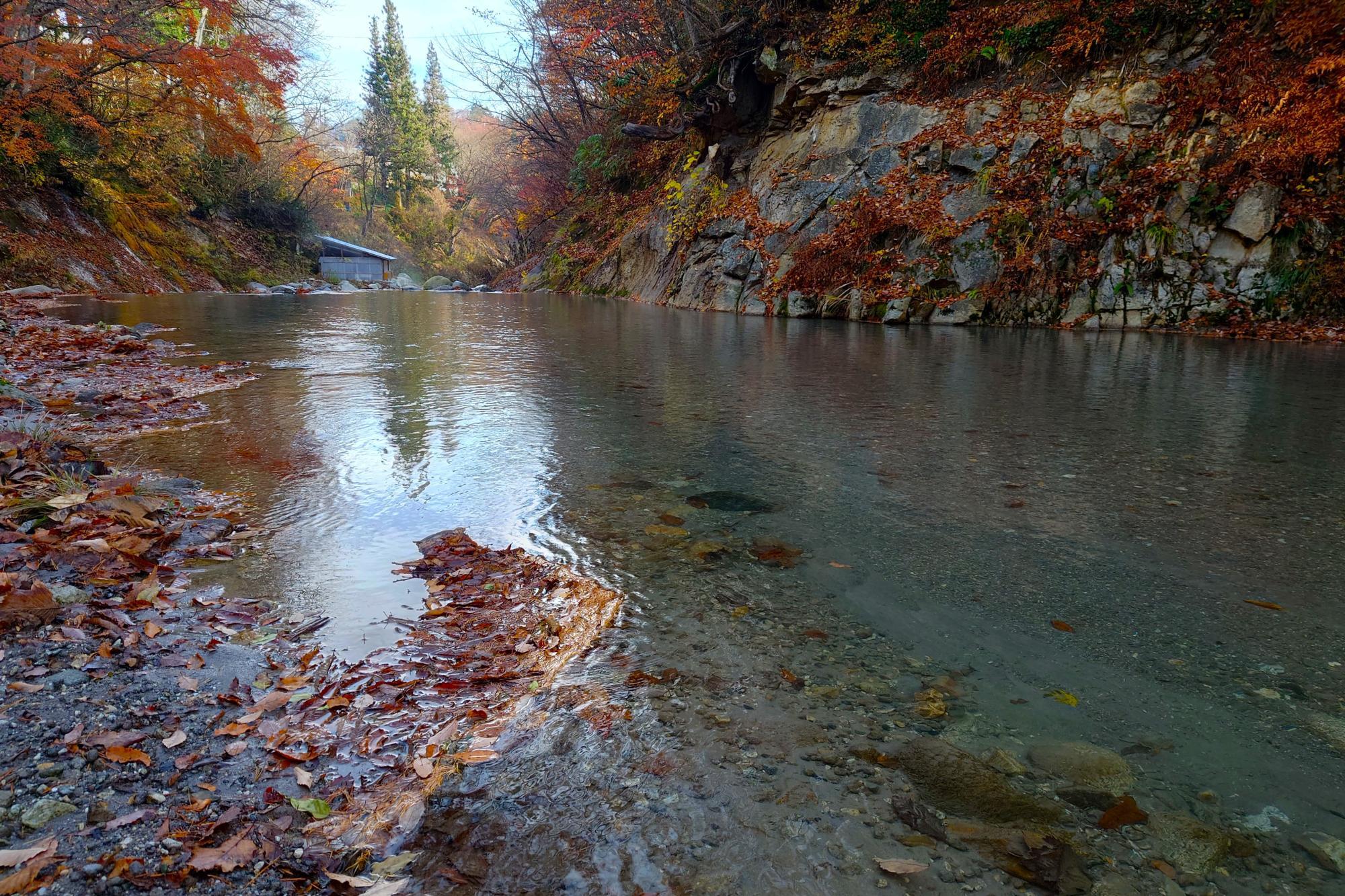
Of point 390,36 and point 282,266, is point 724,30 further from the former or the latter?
point 390,36

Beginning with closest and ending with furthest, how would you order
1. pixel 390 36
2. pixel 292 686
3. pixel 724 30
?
1. pixel 292 686
2. pixel 724 30
3. pixel 390 36

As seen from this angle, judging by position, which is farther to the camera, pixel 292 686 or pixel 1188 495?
pixel 1188 495

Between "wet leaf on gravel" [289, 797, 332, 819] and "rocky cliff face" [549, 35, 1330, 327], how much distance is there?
473 inches

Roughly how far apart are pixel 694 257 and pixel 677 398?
12.6 meters

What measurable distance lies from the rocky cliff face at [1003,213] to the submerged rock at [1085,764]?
11039 mm

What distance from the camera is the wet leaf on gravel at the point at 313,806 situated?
1.36 metres

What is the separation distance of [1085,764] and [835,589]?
905 millimetres

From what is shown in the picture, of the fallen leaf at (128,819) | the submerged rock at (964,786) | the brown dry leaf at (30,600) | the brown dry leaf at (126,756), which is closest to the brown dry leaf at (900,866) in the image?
the submerged rock at (964,786)

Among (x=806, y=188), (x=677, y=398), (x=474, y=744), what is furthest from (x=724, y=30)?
(x=474, y=744)

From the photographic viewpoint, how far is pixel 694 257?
17297 millimetres

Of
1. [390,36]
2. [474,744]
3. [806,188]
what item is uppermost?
[390,36]

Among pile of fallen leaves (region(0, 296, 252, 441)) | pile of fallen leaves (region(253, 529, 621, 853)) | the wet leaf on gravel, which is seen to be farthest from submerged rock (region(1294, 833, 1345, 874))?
pile of fallen leaves (region(0, 296, 252, 441))

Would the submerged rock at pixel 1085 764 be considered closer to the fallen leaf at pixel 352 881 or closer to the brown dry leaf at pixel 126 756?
the fallen leaf at pixel 352 881

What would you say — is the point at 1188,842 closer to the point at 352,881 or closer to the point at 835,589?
the point at 835,589
